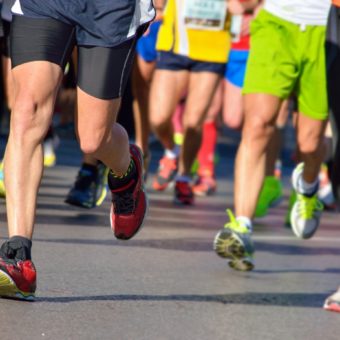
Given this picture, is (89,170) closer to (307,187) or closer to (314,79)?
(307,187)

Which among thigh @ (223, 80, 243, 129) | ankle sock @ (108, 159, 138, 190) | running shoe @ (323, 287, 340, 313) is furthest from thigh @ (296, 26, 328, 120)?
thigh @ (223, 80, 243, 129)

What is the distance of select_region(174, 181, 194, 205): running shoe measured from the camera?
1166 centimetres

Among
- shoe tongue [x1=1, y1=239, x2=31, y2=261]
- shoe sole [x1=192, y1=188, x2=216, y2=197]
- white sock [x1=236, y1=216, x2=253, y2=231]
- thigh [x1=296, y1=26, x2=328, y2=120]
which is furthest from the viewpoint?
shoe sole [x1=192, y1=188, x2=216, y2=197]

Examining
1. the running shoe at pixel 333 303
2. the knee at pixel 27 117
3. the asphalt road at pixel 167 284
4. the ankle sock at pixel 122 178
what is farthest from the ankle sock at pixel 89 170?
the knee at pixel 27 117

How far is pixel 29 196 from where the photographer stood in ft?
19.9

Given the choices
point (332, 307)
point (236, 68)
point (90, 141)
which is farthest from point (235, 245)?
point (236, 68)

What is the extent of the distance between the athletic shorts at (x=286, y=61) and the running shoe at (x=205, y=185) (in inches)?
188

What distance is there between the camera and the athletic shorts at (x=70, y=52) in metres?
6.06

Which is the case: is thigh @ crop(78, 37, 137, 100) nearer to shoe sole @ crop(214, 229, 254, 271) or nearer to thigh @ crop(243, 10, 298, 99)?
shoe sole @ crop(214, 229, 254, 271)

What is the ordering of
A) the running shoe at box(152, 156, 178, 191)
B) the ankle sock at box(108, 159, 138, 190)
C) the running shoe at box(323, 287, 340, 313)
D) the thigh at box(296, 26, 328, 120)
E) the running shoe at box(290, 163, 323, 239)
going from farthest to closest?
the running shoe at box(152, 156, 178, 191)
the running shoe at box(290, 163, 323, 239)
the thigh at box(296, 26, 328, 120)
the ankle sock at box(108, 159, 138, 190)
the running shoe at box(323, 287, 340, 313)

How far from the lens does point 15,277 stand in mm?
5895

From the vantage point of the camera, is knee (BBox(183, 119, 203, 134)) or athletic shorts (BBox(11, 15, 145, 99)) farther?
knee (BBox(183, 119, 203, 134))

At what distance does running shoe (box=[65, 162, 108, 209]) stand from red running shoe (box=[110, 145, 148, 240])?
255cm

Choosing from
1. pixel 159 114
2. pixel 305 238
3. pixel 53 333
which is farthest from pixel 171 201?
pixel 53 333
